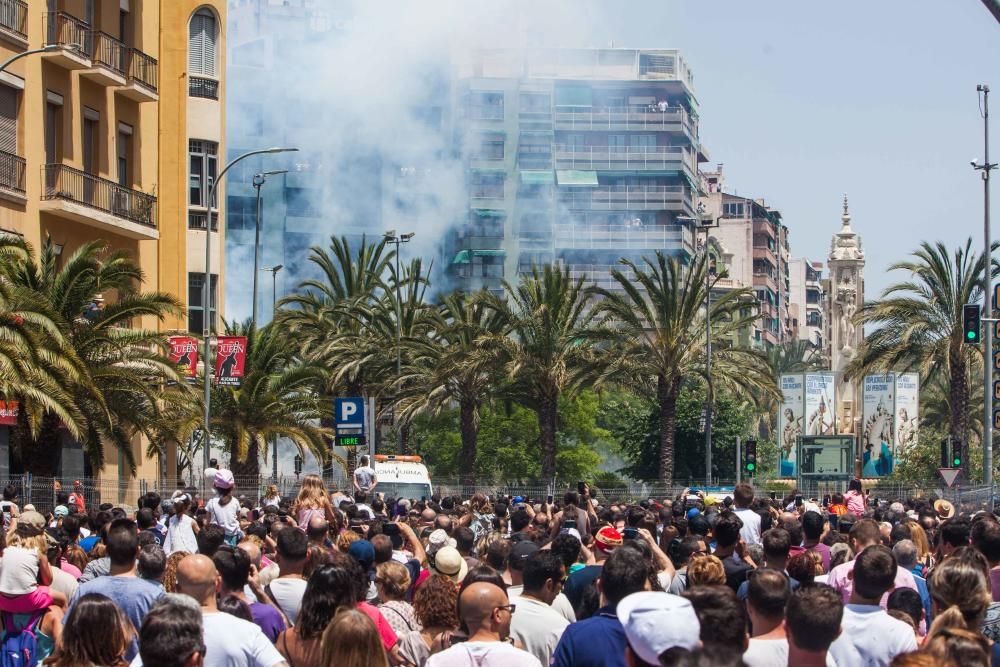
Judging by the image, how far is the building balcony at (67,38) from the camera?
107 ft

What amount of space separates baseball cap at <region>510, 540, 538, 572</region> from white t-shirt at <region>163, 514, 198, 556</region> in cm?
485

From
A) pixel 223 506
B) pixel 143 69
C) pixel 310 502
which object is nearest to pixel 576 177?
pixel 143 69

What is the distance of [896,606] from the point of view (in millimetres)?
8016

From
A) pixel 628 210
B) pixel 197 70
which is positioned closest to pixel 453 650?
pixel 197 70

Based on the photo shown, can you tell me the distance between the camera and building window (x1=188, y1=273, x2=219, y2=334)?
44.8 metres

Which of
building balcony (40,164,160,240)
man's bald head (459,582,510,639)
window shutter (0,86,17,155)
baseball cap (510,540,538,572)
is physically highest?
window shutter (0,86,17,155)

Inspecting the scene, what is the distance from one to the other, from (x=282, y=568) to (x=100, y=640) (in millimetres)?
2555

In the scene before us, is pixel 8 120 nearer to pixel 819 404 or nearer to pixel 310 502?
pixel 310 502

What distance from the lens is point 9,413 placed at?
28.6 metres

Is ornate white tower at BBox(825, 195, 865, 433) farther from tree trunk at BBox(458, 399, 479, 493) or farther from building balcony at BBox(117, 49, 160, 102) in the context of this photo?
building balcony at BBox(117, 49, 160, 102)

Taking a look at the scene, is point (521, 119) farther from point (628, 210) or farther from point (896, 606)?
point (896, 606)

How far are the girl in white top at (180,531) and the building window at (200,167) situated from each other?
2959cm

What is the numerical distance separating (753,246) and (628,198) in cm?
2641

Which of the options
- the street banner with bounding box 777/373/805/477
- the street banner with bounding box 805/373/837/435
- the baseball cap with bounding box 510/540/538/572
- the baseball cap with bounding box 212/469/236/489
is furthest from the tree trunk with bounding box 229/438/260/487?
the street banner with bounding box 805/373/837/435
